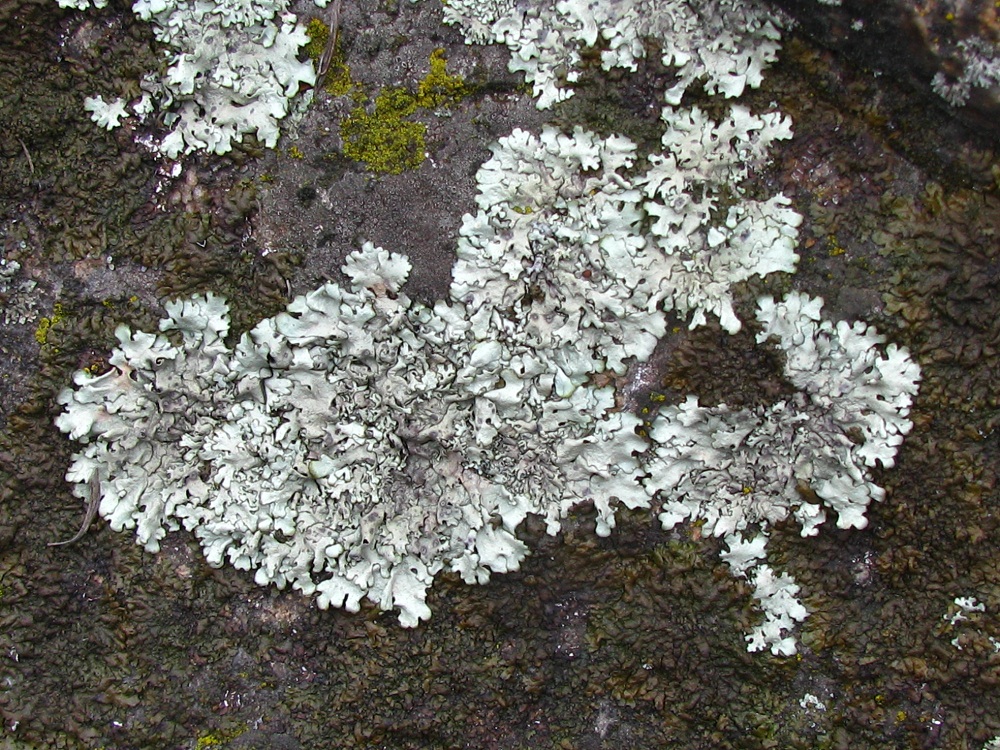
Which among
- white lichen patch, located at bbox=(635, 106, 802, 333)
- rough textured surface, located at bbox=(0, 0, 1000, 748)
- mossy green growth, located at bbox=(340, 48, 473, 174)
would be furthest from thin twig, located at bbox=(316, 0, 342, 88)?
white lichen patch, located at bbox=(635, 106, 802, 333)

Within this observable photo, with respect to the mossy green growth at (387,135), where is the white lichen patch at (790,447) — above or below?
below

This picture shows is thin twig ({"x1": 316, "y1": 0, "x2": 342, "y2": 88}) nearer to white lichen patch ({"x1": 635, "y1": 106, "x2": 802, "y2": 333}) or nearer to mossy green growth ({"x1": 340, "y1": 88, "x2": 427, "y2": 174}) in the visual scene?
mossy green growth ({"x1": 340, "y1": 88, "x2": 427, "y2": 174})

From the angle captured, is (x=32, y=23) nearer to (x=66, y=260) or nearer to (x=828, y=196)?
(x=66, y=260)

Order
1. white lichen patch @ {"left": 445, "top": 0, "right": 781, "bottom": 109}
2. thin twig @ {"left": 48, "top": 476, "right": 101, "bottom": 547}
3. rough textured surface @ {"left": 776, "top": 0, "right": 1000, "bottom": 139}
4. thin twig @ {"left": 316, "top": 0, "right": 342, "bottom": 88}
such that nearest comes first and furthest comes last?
1. rough textured surface @ {"left": 776, "top": 0, "right": 1000, "bottom": 139}
2. white lichen patch @ {"left": 445, "top": 0, "right": 781, "bottom": 109}
3. thin twig @ {"left": 316, "top": 0, "right": 342, "bottom": 88}
4. thin twig @ {"left": 48, "top": 476, "right": 101, "bottom": 547}

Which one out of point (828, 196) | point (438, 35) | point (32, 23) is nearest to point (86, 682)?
point (32, 23)

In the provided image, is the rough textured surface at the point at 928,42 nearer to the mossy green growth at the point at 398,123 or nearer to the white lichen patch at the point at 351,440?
the mossy green growth at the point at 398,123

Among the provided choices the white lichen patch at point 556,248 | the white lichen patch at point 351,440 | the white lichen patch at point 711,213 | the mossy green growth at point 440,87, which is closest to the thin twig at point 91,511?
the white lichen patch at point 351,440

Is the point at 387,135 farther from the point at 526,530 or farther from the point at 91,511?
the point at 91,511

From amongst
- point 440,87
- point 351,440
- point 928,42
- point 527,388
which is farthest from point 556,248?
point 928,42
